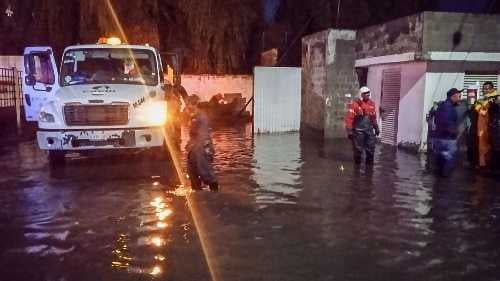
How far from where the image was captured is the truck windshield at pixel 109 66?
10.6 m

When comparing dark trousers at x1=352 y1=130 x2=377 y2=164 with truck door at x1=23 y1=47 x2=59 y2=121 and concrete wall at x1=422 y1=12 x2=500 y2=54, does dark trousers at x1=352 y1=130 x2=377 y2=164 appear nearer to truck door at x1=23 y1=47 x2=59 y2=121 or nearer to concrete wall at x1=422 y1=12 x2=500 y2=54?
concrete wall at x1=422 y1=12 x2=500 y2=54

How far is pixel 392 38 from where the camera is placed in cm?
1323

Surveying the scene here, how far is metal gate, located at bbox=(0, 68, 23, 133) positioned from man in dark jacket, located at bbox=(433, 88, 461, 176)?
1321 centimetres

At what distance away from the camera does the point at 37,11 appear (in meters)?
21.6

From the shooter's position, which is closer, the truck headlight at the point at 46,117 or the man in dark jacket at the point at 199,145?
Answer: the man in dark jacket at the point at 199,145

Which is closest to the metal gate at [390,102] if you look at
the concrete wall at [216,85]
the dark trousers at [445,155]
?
the dark trousers at [445,155]

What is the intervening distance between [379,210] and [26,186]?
596cm

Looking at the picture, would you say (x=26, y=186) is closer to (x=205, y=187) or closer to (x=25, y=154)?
(x=205, y=187)

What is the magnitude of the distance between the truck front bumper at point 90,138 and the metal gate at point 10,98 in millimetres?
7302

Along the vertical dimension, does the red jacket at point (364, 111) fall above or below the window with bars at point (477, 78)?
below

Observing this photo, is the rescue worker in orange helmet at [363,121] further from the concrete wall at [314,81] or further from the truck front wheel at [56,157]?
the truck front wheel at [56,157]

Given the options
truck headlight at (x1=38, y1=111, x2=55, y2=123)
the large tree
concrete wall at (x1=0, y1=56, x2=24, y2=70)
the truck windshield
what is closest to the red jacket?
the truck windshield

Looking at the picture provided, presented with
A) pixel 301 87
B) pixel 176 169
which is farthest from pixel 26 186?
pixel 301 87

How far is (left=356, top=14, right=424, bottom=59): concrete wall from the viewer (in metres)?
12.0
